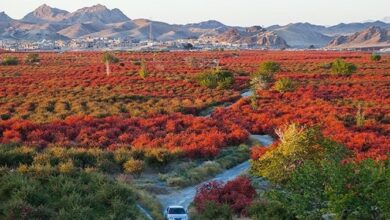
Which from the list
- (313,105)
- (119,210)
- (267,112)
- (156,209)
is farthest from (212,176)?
(313,105)

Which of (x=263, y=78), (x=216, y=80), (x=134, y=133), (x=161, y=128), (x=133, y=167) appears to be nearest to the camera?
(x=133, y=167)

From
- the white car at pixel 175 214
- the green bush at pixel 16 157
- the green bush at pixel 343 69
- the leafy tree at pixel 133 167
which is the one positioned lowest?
the green bush at pixel 343 69

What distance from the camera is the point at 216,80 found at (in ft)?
187

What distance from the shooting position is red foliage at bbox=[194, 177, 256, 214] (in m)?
17.8

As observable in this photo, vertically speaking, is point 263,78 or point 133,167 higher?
point 133,167

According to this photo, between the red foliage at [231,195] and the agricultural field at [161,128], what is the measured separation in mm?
68

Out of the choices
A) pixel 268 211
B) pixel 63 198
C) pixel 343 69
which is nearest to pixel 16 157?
pixel 63 198

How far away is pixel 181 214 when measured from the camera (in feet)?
53.0

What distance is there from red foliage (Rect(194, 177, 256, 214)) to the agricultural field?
68mm

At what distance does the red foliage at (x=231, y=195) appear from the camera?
1783 cm

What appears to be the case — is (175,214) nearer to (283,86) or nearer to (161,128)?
(161,128)

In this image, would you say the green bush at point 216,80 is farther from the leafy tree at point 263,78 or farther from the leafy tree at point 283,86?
the leafy tree at point 283,86

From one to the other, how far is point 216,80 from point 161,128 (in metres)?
25.3

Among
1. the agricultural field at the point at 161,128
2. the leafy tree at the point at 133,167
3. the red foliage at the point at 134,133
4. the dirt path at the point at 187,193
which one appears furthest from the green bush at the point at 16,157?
the dirt path at the point at 187,193
